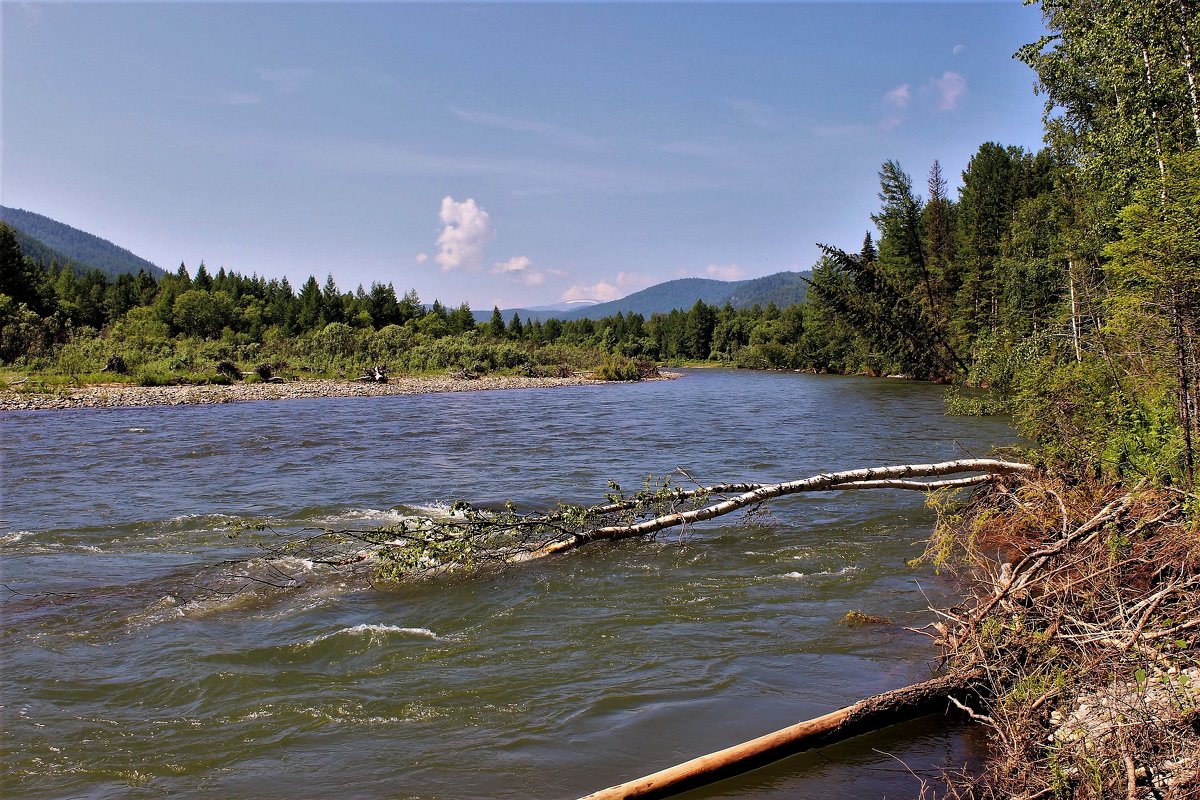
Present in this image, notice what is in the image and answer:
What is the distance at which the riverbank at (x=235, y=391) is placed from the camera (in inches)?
1339

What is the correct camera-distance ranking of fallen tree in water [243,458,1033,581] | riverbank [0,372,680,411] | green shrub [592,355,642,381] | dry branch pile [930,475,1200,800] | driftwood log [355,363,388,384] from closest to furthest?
1. dry branch pile [930,475,1200,800]
2. fallen tree in water [243,458,1033,581]
3. riverbank [0,372,680,411]
4. driftwood log [355,363,388,384]
5. green shrub [592,355,642,381]

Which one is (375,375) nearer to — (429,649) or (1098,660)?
→ (429,649)

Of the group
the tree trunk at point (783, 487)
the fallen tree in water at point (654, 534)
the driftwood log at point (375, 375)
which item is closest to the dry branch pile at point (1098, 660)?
the fallen tree in water at point (654, 534)

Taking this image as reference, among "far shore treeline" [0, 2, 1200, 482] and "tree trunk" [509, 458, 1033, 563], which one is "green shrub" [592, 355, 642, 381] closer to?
"far shore treeline" [0, 2, 1200, 482]

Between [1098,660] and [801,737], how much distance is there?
6.87 feet

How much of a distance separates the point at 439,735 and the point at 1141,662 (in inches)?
205

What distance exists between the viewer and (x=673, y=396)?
46.9 metres

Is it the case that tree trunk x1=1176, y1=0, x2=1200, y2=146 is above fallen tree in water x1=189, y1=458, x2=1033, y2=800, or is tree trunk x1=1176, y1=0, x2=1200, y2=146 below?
above

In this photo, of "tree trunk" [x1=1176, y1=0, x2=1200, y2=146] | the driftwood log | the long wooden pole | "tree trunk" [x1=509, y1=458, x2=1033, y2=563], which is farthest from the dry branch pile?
the driftwood log

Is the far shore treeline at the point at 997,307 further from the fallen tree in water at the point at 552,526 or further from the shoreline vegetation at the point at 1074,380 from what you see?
the fallen tree in water at the point at 552,526

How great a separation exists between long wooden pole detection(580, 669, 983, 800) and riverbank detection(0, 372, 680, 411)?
1455 inches

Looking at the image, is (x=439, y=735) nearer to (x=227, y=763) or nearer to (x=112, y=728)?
(x=227, y=763)

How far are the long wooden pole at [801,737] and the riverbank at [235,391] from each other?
3697 centimetres

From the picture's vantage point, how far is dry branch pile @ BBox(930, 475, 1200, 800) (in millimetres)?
4148
